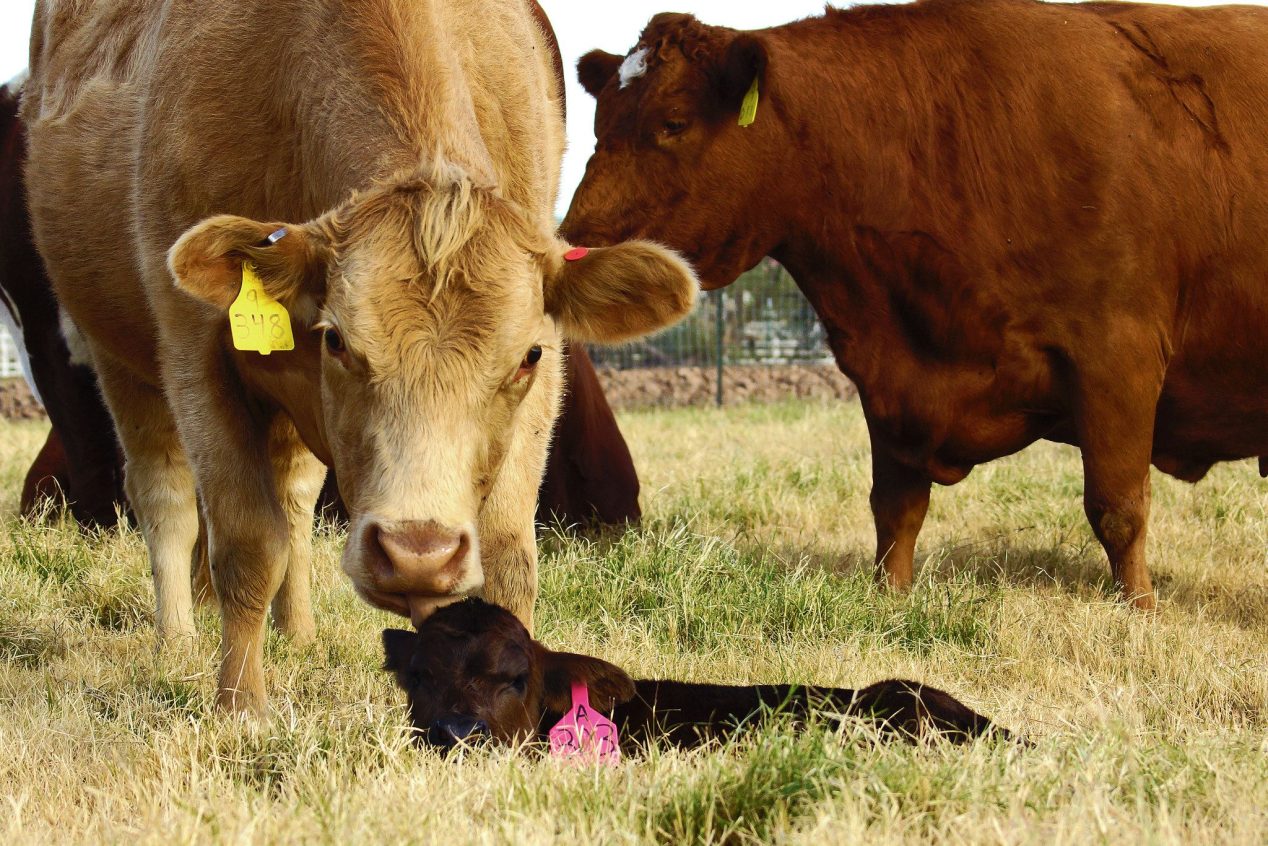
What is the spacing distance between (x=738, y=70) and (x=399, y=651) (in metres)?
2.84

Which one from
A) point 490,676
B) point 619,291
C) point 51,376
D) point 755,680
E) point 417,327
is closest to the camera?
point 417,327

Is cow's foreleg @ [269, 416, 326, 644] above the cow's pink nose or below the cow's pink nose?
below

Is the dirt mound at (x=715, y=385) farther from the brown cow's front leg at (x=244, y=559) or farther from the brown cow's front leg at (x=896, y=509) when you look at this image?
the brown cow's front leg at (x=244, y=559)

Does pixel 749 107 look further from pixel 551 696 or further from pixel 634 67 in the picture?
pixel 551 696

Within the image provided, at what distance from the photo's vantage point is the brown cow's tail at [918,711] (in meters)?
3.32

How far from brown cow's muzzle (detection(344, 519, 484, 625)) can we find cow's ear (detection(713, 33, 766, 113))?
292 centimetres

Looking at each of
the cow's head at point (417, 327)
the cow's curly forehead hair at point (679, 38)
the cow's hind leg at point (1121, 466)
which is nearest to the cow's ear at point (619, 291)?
the cow's head at point (417, 327)

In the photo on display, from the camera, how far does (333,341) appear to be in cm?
328

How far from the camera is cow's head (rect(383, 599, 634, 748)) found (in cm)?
343

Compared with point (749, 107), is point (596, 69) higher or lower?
higher

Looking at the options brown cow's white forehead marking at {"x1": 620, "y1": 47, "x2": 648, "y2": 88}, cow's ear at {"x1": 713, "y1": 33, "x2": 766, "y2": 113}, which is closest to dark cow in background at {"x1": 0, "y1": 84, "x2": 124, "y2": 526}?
brown cow's white forehead marking at {"x1": 620, "y1": 47, "x2": 648, "y2": 88}

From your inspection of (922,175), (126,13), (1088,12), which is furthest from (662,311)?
(1088,12)

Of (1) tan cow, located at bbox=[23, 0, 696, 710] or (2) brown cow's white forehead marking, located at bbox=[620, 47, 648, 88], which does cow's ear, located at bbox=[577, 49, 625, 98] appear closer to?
(2) brown cow's white forehead marking, located at bbox=[620, 47, 648, 88]

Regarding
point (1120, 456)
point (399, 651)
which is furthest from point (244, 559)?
point (1120, 456)
